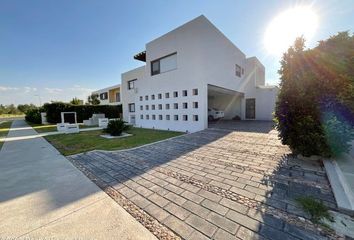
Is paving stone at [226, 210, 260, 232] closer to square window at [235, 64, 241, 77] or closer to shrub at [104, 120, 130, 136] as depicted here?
shrub at [104, 120, 130, 136]

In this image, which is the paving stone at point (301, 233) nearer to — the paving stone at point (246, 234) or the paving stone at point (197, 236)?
the paving stone at point (246, 234)

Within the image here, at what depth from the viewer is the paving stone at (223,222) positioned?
2.00 metres

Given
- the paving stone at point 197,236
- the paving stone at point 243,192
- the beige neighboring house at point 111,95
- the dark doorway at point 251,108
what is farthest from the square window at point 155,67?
the beige neighboring house at point 111,95

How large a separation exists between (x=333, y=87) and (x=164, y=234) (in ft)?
16.7

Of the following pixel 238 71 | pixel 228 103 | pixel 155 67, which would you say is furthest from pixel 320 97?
pixel 228 103

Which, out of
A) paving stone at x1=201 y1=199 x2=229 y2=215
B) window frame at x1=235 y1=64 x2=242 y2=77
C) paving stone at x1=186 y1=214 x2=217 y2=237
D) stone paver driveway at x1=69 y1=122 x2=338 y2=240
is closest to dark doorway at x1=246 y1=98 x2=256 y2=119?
window frame at x1=235 y1=64 x2=242 y2=77

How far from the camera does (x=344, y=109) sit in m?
3.98

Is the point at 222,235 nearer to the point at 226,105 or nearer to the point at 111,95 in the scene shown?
the point at 226,105

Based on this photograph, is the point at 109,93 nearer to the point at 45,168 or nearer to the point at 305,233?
the point at 45,168

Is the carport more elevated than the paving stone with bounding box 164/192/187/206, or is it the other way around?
the carport

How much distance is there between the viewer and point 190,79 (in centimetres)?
1041

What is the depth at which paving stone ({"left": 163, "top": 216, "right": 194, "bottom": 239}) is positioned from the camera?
1.96m

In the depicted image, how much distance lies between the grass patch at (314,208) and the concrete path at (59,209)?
2.25m

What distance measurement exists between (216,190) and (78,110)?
83.6ft
